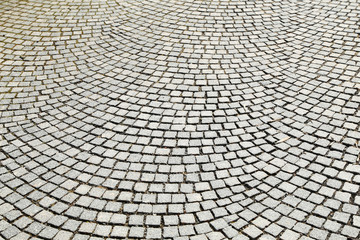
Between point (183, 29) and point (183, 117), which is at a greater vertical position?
point (183, 29)

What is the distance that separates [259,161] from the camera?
4672mm

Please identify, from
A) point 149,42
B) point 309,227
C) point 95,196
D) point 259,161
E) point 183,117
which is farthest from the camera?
point 149,42

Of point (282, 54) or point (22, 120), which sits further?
point (282, 54)

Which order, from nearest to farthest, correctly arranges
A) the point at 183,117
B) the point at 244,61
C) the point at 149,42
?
the point at 183,117 < the point at 244,61 < the point at 149,42

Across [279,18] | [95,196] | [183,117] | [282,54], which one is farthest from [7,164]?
[279,18]

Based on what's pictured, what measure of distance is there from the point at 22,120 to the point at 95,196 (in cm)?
203

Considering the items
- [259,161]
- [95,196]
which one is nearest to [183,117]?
[259,161]

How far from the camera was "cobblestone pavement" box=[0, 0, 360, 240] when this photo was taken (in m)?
4.04

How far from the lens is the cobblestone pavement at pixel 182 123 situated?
4.04 metres

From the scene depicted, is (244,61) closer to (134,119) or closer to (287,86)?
(287,86)

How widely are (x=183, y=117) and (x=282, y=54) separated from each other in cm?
252

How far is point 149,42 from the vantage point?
7.29m

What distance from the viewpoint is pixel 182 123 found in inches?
211

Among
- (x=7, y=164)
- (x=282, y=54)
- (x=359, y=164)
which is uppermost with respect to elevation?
(x=282, y=54)
